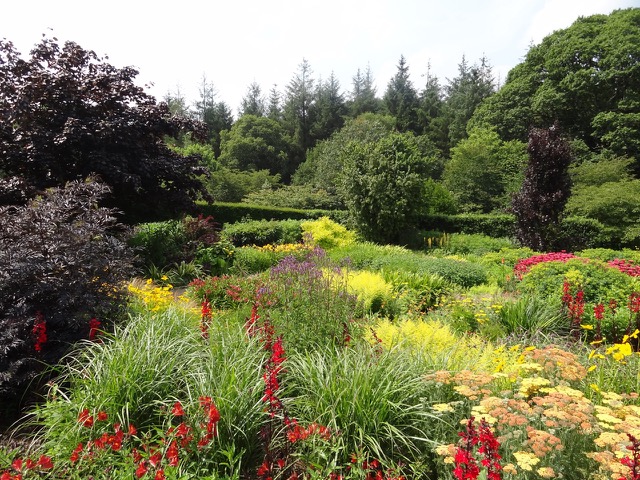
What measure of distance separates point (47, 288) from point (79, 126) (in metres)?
4.73

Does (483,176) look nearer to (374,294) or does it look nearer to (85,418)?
(374,294)

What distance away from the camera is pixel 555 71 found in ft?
78.5

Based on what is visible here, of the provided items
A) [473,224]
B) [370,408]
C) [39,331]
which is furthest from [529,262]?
[473,224]

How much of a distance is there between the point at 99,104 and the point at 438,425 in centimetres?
814

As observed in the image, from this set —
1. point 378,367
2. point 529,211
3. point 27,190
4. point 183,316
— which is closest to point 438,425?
point 378,367

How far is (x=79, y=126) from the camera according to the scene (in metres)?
7.09

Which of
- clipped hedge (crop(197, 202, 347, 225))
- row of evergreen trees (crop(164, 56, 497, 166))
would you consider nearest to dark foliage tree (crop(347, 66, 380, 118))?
row of evergreen trees (crop(164, 56, 497, 166))

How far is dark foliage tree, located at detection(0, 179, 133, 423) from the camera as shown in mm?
3244

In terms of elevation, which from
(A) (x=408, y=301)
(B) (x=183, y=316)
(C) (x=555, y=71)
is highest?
(C) (x=555, y=71)

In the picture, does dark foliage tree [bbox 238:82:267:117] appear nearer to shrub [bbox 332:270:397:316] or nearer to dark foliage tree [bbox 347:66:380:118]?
dark foliage tree [bbox 347:66:380:118]

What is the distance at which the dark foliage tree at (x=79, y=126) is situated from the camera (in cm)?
705

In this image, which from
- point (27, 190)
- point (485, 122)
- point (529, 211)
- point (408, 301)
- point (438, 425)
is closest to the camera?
point (438, 425)

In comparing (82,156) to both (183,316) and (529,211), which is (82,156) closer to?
(183,316)

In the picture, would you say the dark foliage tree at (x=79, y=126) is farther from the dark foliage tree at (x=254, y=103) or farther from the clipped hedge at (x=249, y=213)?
the dark foliage tree at (x=254, y=103)
